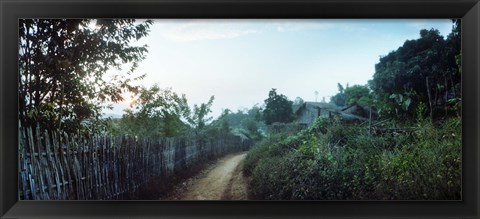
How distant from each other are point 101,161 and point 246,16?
1118 mm

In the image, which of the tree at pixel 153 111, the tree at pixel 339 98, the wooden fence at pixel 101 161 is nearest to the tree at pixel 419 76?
the tree at pixel 339 98

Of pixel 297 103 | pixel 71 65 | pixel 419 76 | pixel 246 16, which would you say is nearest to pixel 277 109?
pixel 297 103

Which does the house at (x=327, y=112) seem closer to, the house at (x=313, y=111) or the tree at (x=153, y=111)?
the house at (x=313, y=111)

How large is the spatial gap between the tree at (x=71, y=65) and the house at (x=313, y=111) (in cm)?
92

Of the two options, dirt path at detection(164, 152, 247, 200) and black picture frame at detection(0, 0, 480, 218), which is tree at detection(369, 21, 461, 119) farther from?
dirt path at detection(164, 152, 247, 200)

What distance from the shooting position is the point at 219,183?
8.10 ft

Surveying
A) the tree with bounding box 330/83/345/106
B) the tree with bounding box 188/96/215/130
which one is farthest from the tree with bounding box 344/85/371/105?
the tree with bounding box 188/96/215/130

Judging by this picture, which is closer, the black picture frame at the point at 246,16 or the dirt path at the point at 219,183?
the black picture frame at the point at 246,16

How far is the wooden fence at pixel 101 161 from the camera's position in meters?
2.34

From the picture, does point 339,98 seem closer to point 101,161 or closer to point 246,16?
point 246,16
